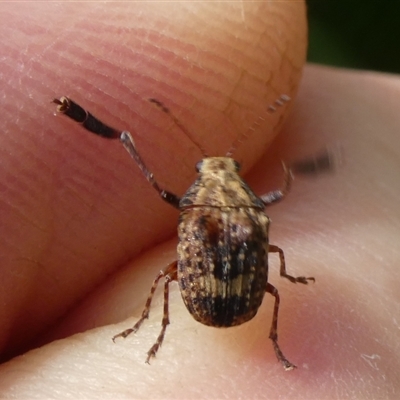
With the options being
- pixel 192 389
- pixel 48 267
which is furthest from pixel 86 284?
pixel 192 389

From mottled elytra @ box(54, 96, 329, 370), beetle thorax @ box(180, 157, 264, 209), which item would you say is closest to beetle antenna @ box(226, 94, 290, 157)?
beetle thorax @ box(180, 157, 264, 209)

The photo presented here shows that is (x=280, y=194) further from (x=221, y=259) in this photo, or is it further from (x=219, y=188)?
(x=221, y=259)

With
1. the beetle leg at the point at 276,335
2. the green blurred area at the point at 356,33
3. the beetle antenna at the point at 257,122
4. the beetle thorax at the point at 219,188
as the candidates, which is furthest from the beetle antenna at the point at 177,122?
the green blurred area at the point at 356,33

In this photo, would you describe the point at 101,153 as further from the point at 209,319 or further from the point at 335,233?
the point at 335,233

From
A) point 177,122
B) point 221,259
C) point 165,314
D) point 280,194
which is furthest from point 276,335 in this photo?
point 177,122

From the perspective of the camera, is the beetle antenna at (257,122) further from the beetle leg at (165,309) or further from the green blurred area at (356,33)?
the green blurred area at (356,33)

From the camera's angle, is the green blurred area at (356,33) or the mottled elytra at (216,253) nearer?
the mottled elytra at (216,253)
